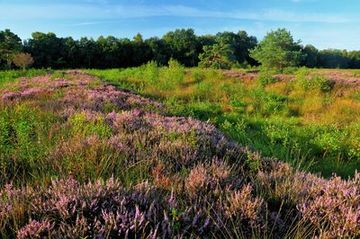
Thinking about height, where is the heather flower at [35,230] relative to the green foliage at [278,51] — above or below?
below

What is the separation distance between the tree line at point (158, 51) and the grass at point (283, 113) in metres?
41.1

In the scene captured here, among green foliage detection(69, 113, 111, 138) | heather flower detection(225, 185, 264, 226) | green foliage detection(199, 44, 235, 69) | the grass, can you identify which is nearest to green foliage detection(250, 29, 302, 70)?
green foliage detection(199, 44, 235, 69)

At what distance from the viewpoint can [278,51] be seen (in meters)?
66.1

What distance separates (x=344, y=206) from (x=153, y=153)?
2.29m

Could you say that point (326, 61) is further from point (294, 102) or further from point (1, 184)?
point (1, 184)

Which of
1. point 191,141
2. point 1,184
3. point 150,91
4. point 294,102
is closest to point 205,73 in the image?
point 150,91

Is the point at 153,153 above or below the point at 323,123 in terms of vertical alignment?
above

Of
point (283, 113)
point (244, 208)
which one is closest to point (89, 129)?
point (244, 208)

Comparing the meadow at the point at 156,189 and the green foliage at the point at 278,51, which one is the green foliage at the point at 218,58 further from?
the meadow at the point at 156,189

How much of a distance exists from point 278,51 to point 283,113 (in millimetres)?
53350

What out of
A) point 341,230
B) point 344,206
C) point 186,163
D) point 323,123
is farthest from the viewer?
point 323,123

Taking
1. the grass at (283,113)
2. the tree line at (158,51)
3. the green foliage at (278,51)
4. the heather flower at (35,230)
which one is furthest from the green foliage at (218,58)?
the heather flower at (35,230)

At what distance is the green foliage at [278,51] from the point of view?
217 ft

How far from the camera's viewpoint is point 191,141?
577 centimetres
